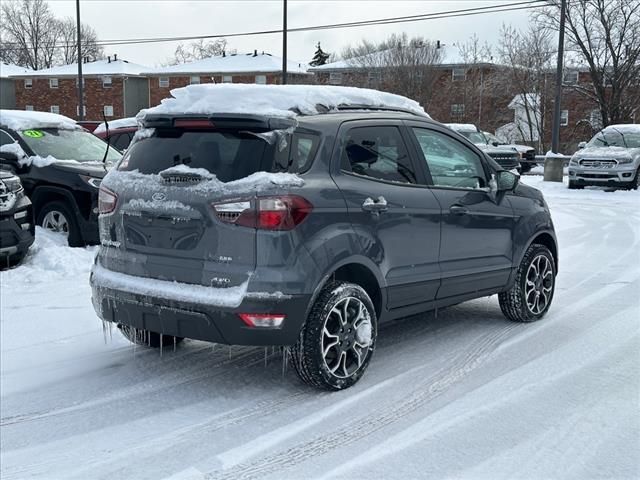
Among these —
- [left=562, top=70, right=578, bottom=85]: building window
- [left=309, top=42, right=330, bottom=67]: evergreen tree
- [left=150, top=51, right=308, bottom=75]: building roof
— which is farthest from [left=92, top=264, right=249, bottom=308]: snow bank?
[left=309, top=42, right=330, bottom=67]: evergreen tree

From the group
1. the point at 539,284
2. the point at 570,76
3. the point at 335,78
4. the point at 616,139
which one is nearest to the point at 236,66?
the point at 335,78

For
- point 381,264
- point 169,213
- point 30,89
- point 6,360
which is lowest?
point 6,360

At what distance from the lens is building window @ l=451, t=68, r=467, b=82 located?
2023 inches

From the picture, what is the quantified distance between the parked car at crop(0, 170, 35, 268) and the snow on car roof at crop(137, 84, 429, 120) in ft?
11.6

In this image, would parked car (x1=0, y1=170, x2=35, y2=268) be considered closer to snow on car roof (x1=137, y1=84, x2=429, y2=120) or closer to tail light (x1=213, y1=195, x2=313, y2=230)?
snow on car roof (x1=137, y1=84, x2=429, y2=120)

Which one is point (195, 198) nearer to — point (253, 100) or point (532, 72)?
point (253, 100)

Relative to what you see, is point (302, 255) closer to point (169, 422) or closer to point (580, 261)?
point (169, 422)

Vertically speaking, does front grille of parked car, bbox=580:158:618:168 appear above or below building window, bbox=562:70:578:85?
below

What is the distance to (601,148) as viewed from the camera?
1970cm

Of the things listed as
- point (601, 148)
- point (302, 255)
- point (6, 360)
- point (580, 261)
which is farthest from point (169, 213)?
point (601, 148)

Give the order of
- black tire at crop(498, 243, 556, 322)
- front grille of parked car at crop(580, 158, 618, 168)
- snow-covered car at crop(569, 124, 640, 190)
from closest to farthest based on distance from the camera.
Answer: black tire at crop(498, 243, 556, 322) < snow-covered car at crop(569, 124, 640, 190) < front grille of parked car at crop(580, 158, 618, 168)

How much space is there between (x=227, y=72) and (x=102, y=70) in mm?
13261

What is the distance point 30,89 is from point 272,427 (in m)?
77.9

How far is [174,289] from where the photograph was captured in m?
4.25
